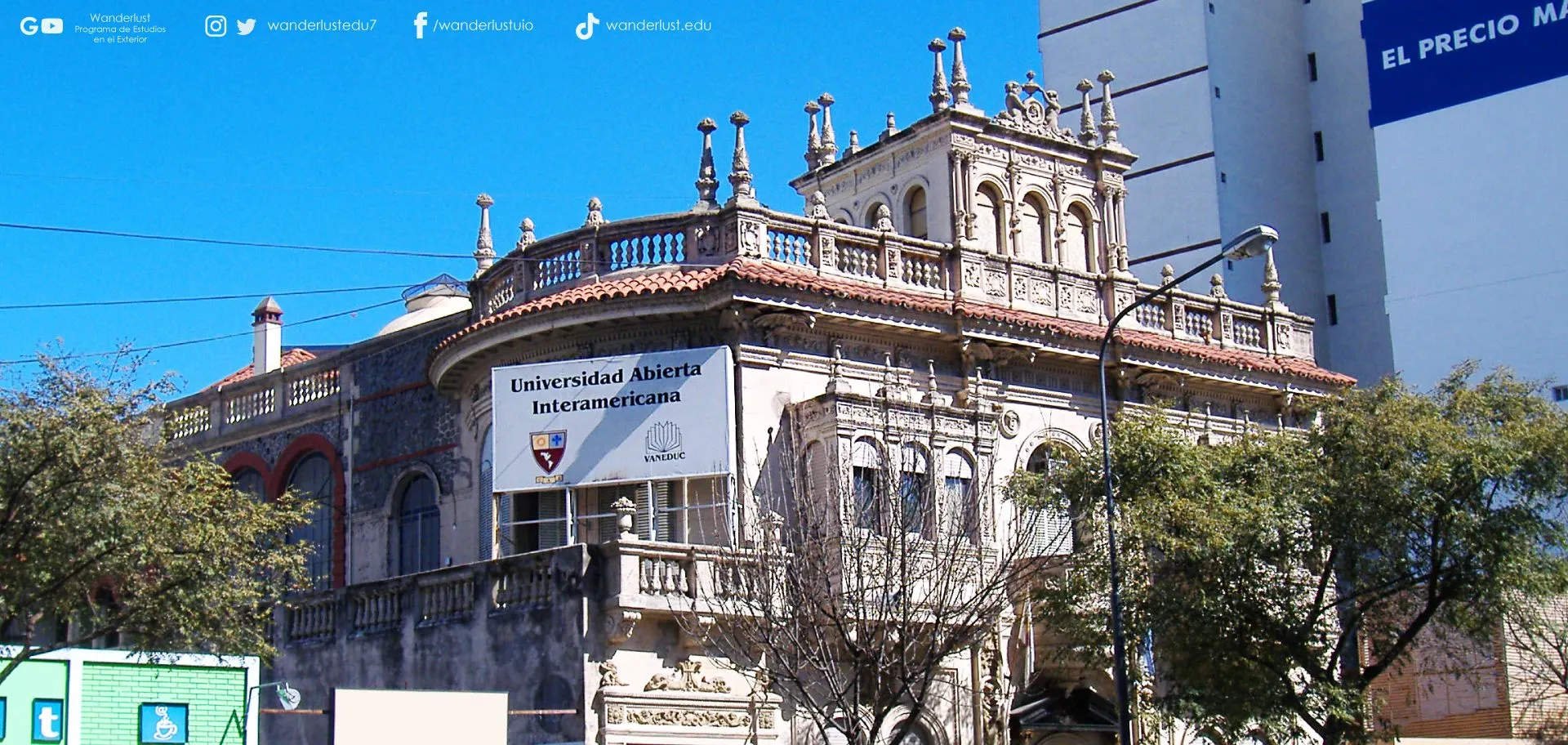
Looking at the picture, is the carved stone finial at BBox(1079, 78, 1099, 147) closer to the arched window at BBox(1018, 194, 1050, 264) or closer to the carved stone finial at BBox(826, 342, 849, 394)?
the arched window at BBox(1018, 194, 1050, 264)

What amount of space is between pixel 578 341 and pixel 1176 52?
29923 mm

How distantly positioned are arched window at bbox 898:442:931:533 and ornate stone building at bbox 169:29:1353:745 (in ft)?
1.44

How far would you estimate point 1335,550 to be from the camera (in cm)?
2673

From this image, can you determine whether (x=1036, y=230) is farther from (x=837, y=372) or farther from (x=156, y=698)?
(x=156, y=698)

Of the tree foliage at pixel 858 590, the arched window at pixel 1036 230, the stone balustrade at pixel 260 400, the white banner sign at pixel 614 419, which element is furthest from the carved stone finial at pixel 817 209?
the stone balustrade at pixel 260 400

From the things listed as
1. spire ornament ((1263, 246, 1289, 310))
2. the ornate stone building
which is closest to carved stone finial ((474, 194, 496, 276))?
the ornate stone building

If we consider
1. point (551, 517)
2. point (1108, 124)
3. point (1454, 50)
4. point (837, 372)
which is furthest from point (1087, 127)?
point (1454, 50)

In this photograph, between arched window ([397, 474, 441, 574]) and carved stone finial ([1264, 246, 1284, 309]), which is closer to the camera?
arched window ([397, 474, 441, 574])

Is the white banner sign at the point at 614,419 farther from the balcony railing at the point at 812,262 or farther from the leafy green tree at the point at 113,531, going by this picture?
the leafy green tree at the point at 113,531

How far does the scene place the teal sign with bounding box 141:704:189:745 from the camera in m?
24.4

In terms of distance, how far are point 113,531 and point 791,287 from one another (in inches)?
457

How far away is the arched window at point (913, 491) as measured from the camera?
25953 mm

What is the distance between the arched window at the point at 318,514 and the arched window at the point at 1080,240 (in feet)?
47.1

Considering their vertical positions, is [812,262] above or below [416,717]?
above
